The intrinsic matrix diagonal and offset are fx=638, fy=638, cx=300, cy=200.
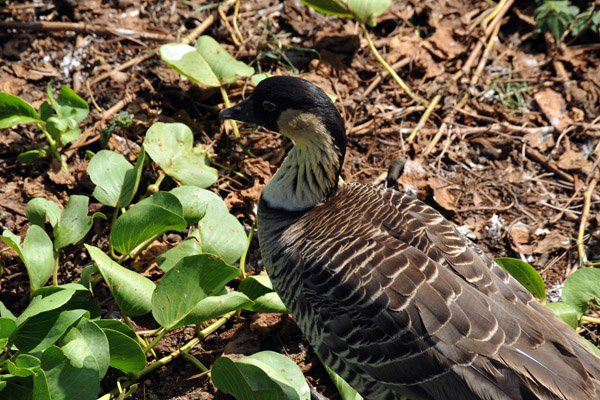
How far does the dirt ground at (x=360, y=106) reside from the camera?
480 cm

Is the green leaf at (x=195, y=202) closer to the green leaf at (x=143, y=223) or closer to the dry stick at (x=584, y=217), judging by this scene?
the green leaf at (x=143, y=223)

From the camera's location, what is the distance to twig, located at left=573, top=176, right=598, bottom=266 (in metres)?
4.72

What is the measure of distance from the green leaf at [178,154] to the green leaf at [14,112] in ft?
2.74

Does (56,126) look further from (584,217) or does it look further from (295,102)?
(584,217)

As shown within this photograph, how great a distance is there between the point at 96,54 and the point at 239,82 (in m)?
1.30

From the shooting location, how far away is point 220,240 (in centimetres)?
427

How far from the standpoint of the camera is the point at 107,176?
4.39 meters

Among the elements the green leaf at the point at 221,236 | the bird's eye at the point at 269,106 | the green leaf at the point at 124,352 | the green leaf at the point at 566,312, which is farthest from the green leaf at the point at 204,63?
the green leaf at the point at 566,312

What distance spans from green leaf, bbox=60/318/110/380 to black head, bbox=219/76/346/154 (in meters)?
1.67

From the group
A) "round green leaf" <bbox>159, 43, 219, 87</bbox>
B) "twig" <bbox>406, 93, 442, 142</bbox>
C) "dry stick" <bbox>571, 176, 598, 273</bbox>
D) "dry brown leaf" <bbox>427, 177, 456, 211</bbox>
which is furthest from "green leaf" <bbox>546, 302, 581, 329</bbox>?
"round green leaf" <bbox>159, 43, 219, 87</bbox>

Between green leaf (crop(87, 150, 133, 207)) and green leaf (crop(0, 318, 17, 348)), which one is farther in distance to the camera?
green leaf (crop(87, 150, 133, 207))

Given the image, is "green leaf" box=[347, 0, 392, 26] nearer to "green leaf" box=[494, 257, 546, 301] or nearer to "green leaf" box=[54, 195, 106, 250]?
"green leaf" box=[494, 257, 546, 301]

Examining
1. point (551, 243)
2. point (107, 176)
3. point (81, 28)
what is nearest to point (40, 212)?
point (107, 176)

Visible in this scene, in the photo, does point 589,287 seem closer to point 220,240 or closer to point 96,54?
point 220,240
